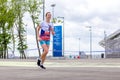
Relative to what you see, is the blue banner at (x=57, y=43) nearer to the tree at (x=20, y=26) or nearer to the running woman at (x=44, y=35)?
the tree at (x=20, y=26)

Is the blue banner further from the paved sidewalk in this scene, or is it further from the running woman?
the running woman

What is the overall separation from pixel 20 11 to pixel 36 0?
2.97 meters

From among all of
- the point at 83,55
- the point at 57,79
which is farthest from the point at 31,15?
the point at 57,79

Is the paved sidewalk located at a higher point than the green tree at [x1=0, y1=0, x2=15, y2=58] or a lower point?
lower

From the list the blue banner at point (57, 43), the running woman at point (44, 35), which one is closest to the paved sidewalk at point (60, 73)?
the running woman at point (44, 35)

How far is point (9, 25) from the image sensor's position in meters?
57.6

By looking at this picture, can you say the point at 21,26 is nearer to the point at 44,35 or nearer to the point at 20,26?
the point at 20,26

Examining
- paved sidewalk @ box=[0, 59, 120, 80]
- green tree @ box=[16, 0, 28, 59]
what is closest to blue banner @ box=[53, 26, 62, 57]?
green tree @ box=[16, 0, 28, 59]

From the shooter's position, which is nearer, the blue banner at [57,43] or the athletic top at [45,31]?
the athletic top at [45,31]

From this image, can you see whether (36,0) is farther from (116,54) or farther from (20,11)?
(116,54)

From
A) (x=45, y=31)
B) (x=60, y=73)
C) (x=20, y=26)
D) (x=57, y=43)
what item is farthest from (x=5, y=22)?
(x=60, y=73)

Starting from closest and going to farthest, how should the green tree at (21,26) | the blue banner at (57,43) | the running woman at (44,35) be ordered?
the running woman at (44,35)
the blue banner at (57,43)
the green tree at (21,26)

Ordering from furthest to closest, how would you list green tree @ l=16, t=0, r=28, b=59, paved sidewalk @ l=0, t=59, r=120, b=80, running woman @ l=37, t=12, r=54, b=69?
green tree @ l=16, t=0, r=28, b=59 < running woman @ l=37, t=12, r=54, b=69 < paved sidewalk @ l=0, t=59, r=120, b=80

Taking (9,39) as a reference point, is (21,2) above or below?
above
